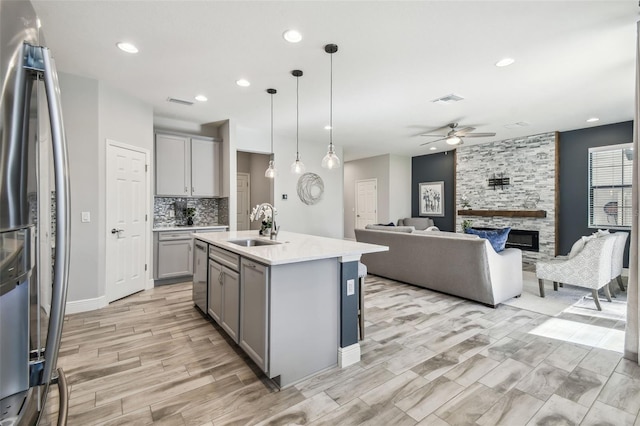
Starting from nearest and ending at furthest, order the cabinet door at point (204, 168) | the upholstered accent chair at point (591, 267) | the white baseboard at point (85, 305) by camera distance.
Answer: the white baseboard at point (85, 305)
the upholstered accent chair at point (591, 267)
the cabinet door at point (204, 168)

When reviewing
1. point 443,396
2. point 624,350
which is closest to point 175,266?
point 443,396

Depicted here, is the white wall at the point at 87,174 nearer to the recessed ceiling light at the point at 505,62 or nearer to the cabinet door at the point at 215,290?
the cabinet door at the point at 215,290

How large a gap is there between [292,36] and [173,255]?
375cm

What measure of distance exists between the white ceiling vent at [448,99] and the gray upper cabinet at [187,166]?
3.84 metres

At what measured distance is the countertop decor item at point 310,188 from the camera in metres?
6.89

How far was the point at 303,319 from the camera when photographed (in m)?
2.23

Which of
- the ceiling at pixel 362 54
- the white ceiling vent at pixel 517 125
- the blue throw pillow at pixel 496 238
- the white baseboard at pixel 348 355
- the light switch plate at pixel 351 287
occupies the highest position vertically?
the white ceiling vent at pixel 517 125

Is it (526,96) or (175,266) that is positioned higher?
(526,96)

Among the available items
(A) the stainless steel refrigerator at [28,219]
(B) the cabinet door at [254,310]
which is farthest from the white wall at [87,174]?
(A) the stainless steel refrigerator at [28,219]

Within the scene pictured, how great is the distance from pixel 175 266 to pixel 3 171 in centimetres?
475

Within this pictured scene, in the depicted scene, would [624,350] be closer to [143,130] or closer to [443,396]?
Result: [443,396]

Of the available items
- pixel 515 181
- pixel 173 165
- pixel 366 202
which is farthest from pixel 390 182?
pixel 173 165

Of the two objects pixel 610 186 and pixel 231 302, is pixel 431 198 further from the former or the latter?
pixel 231 302

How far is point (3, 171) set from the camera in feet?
1.81
